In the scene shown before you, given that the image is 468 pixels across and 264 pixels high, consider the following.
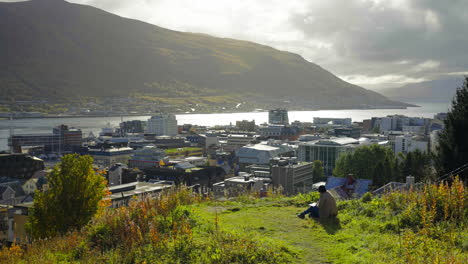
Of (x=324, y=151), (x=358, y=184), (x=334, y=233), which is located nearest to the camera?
(x=334, y=233)

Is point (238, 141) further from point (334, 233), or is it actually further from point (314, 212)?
point (334, 233)

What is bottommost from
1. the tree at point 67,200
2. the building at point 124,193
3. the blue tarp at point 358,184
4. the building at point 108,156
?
the building at point 108,156

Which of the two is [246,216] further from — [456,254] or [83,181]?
[83,181]

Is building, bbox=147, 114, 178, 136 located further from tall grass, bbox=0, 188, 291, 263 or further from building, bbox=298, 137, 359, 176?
tall grass, bbox=0, 188, 291, 263

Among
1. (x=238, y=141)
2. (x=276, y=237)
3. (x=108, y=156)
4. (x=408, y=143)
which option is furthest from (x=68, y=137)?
(x=276, y=237)

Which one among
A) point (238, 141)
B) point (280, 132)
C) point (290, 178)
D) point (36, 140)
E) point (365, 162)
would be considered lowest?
point (290, 178)

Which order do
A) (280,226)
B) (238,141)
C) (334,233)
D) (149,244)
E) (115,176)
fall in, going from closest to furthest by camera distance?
(149,244) → (334,233) → (280,226) → (115,176) → (238,141)

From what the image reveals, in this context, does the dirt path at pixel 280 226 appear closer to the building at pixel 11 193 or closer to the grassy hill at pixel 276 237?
the grassy hill at pixel 276 237

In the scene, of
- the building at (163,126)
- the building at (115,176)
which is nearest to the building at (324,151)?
the building at (115,176)

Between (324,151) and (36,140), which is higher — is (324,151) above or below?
above
